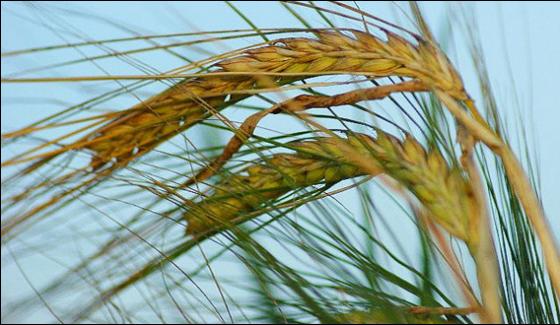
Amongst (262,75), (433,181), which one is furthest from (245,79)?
(433,181)

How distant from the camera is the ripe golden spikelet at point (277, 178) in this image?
2.31 feet

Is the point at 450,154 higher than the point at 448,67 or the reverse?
the reverse

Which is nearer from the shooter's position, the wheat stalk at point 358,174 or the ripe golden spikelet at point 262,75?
the wheat stalk at point 358,174

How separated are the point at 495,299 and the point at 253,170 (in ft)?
1.13

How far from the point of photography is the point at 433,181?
0.62m

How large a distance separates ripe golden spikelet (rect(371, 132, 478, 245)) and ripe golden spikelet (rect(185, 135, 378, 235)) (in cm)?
3

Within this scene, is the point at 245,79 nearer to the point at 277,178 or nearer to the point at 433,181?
the point at 277,178

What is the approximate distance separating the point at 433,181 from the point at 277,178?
0.66 feet

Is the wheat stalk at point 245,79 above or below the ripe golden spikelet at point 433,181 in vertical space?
above

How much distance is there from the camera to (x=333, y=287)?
0.66 meters

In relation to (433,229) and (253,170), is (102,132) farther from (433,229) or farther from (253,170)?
(433,229)

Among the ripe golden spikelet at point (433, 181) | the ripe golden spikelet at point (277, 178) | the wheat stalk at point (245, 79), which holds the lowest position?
the ripe golden spikelet at point (433, 181)

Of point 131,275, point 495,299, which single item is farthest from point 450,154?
point 131,275

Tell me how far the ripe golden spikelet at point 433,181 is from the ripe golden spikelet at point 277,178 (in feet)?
0.11
